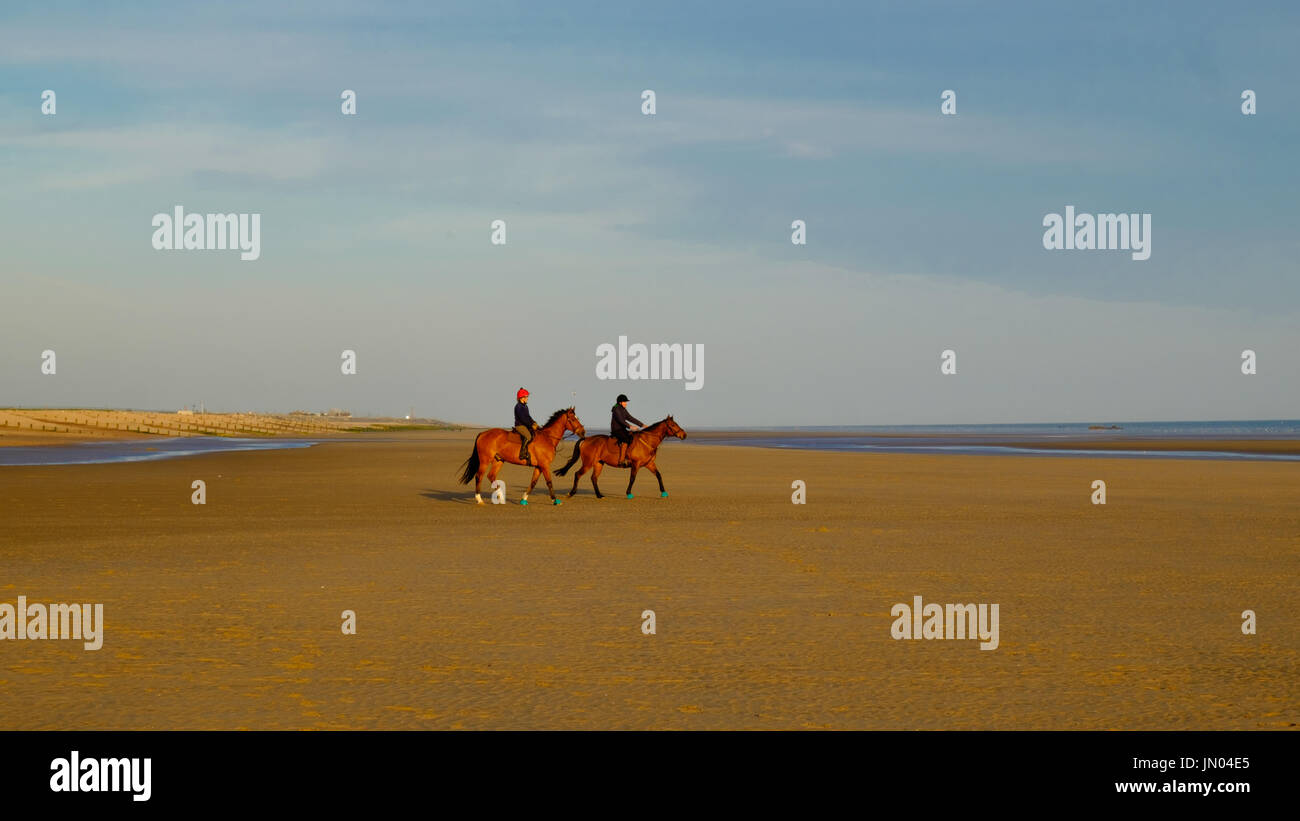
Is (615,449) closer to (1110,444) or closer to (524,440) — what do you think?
(524,440)

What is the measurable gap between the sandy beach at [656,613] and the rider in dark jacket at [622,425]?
168cm

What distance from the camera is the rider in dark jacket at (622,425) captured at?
2452cm

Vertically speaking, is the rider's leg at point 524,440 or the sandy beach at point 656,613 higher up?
the rider's leg at point 524,440

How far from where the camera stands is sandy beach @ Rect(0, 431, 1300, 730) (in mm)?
7113

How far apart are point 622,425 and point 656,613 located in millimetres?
14320

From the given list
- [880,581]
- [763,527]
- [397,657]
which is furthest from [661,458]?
[397,657]

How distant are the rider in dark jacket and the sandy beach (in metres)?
1.68

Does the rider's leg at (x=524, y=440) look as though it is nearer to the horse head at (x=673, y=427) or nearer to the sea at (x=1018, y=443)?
the horse head at (x=673, y=427)

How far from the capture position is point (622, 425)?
24797 millimetres
